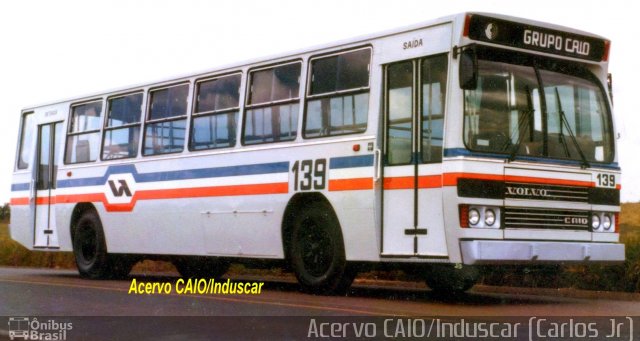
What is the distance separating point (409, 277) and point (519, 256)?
615 cm

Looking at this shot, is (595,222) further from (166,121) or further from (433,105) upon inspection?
(166,121)

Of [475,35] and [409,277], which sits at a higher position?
[475,35]

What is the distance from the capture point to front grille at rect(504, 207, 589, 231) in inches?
498

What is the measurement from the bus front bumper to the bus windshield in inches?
42.5

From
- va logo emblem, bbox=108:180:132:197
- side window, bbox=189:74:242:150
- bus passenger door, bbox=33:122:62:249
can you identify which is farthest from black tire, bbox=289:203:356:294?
bus passenger door, bbox=33:122:62:249

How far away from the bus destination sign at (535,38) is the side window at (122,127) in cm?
753

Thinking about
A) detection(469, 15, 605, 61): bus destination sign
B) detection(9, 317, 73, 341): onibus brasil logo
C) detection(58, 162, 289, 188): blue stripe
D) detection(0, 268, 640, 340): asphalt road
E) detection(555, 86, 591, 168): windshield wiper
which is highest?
detection(469, 15, 605, 61): bus destination sign

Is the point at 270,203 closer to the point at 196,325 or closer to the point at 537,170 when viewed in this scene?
the point at 537,170

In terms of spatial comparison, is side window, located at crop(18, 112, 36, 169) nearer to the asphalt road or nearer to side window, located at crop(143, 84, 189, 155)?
side window, located at crop(143, 84, 189, 155)

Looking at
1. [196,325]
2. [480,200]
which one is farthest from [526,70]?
[196,325]

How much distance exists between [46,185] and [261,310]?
9.84 metres

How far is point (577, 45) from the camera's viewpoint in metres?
13.7

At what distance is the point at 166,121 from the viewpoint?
57.7 feet

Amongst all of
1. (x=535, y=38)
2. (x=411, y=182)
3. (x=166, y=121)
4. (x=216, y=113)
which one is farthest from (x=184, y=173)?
(x=535, y=38)
